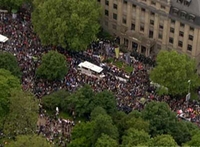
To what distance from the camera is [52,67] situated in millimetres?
125062

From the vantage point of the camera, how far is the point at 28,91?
394 ft

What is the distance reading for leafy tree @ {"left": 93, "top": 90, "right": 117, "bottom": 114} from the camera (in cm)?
11575

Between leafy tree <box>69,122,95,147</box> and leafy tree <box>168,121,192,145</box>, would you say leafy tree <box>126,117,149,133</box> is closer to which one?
leafy tree <box>168,121,192,145</box>

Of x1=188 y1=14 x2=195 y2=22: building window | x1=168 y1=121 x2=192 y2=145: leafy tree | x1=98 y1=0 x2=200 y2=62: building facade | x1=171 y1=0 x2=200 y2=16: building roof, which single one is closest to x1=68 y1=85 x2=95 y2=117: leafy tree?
x1=168 y1=121 x2=192 y2=145: leafy tree

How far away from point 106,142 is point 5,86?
66.0 ft

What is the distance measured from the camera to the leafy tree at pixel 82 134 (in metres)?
107

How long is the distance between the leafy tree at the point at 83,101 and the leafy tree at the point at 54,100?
185 centimetres

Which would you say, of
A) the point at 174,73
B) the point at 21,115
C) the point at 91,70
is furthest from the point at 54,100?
the point at 174,73

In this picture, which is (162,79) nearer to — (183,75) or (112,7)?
(183,75)

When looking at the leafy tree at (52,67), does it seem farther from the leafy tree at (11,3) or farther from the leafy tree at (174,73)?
the leafy tree at (11,3)

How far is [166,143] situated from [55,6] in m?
45.4

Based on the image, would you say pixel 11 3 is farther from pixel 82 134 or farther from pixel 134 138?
pixel 134 138

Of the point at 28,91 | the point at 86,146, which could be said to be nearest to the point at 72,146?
the point at 86,146

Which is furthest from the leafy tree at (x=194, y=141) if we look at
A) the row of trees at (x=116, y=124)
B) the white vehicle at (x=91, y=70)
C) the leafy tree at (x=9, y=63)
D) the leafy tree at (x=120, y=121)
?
the leafy tree at (x=9, y=63)
